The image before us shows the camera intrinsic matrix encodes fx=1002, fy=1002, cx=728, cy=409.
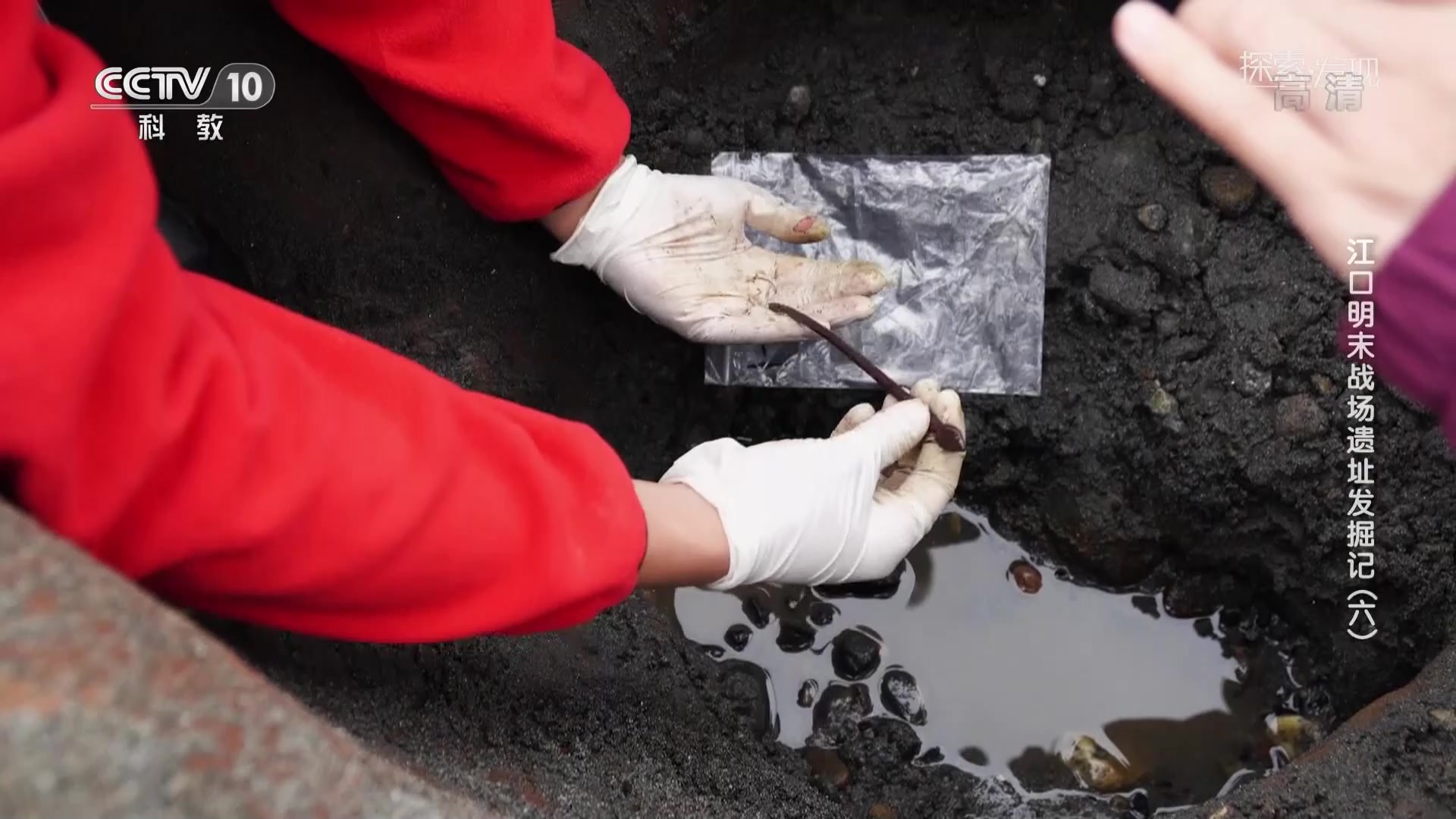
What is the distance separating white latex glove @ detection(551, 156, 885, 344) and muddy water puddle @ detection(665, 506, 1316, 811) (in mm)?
451

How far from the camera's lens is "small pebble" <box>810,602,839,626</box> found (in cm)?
166

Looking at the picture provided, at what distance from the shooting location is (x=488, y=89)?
4.04 feet

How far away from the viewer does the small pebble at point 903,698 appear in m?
1.60

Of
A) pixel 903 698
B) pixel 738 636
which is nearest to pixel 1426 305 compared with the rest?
pixel 903 698

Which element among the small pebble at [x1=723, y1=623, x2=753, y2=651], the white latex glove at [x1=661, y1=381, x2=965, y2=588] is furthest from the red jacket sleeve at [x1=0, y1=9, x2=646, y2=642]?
the small pebble at [x1=723, y1=623, x2=753, y2=651]

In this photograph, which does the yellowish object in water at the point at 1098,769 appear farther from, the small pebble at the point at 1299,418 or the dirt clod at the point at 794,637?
the small pebble at the point at 1299,418

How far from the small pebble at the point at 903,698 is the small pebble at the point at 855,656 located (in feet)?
0.11

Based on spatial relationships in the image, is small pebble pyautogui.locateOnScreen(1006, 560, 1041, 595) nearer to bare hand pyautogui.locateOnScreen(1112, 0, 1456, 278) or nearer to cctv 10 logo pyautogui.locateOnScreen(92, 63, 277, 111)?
bare hand pyautogui.locateOnScreen(1112, 0, 1456, 278)

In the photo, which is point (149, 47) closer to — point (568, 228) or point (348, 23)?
point (348, 23)

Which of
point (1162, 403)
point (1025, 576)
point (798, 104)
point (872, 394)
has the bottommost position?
point (1025, 576)

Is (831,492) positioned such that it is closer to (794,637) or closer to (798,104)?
(794,637)

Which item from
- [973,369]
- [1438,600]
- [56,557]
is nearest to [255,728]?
[56,557]

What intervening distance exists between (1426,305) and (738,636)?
1.11m

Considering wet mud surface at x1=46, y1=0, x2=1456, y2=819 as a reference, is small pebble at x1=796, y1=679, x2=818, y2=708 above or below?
below
